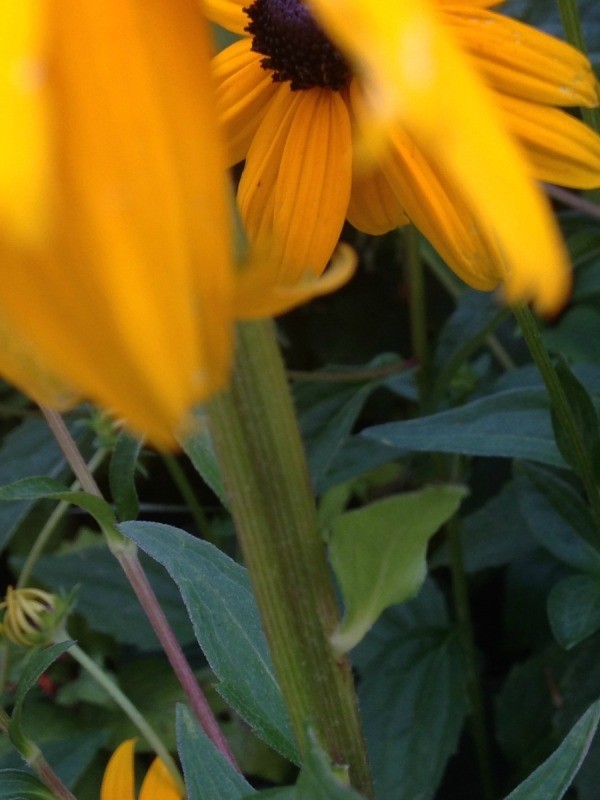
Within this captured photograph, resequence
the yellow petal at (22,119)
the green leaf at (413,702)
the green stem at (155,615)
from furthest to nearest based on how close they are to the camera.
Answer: the green leaf at (413,702)
the green stem at (155,615)
the yellow petal at (22,119)

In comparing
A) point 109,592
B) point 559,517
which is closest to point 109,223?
point 559,517

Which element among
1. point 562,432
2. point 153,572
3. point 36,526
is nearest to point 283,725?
point 562,432

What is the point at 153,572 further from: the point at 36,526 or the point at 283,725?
the point at 283,725

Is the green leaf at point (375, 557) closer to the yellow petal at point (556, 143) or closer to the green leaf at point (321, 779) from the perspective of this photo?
the green leaf at point (321, 779)

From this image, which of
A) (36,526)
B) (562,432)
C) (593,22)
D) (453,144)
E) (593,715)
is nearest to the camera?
(453,144)

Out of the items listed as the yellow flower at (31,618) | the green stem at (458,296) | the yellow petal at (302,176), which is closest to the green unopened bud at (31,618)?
the yellow flower at (31,618)

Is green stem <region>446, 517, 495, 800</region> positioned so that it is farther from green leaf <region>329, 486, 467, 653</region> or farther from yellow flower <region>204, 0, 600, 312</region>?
green leaf <region>329, 486, 467, 653</region>
